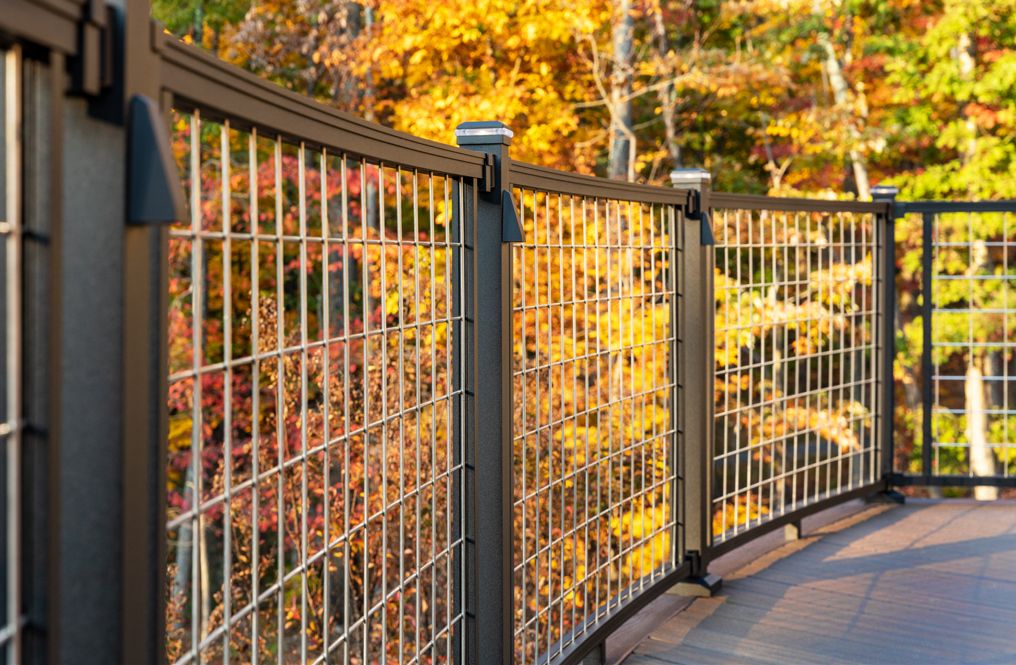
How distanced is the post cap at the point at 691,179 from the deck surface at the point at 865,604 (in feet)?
4.92

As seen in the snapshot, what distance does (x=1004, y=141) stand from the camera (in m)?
13.4

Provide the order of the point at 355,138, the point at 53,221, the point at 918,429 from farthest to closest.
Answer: the point at 918,429, the point at 355,138, the point at 53,221

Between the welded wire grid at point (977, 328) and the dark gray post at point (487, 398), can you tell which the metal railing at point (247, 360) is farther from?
the welded wire grid at point (977, 328)

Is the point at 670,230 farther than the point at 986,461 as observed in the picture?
No

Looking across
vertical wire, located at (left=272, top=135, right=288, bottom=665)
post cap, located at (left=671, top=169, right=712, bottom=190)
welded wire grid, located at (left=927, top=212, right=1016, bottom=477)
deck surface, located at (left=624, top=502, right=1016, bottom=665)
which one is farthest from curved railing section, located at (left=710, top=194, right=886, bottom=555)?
welded wire grid, located at (left=927, top=212, right=1016, bottom=477)

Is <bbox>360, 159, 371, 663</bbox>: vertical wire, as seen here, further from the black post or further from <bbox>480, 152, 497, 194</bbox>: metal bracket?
the black post

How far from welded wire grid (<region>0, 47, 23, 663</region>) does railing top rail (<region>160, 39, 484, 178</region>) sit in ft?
0.90

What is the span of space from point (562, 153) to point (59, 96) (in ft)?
37.0

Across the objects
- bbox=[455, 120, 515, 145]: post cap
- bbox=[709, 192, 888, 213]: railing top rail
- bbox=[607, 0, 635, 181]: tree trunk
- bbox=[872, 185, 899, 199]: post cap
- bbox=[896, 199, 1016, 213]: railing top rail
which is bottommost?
bbox=[455, 120, 515, 145]: post cap

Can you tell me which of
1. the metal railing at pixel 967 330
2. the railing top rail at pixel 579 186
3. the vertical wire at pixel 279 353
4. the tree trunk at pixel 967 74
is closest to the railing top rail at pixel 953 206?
the railing top rail at pixel 579 186

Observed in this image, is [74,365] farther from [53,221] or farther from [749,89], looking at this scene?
[749,89]

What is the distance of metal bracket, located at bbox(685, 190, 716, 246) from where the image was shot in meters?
4.24

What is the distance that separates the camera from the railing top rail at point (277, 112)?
1466 mm

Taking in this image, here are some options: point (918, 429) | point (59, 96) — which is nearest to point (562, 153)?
point (918, 429)
